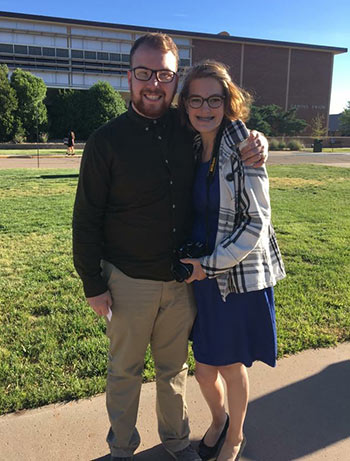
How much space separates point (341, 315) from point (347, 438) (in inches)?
60.8

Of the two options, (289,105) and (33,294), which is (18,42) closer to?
(289,105)

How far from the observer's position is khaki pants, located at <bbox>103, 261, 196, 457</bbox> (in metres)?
2.07

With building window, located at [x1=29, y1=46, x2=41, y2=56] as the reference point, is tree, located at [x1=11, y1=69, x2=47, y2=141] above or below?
below

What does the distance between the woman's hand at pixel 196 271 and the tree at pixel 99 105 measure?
40809 millimetres

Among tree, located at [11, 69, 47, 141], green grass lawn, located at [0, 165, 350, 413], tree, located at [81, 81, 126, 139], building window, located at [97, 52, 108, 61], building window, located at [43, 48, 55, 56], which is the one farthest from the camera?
building window, located at [97, 52, 108, 61]

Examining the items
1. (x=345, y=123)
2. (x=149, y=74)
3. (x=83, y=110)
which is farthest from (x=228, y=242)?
(x=345, y=123)

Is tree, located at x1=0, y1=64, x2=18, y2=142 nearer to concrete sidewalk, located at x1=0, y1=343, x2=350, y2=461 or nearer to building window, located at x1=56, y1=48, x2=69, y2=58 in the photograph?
building window, located at x1=56, y1=48, x2=69, y2=58

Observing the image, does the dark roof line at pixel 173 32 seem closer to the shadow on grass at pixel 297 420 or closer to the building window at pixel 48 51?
the building window at pixel 48 51

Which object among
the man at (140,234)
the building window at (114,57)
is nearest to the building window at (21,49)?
the building window at (114,57)

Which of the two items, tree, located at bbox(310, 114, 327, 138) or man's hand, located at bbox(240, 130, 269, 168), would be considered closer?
man's hand, located at bbox(240, 130, 269, 168)

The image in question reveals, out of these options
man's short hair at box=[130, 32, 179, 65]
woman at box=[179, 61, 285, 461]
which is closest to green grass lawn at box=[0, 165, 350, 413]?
woman at box=[179, 61, 285, 461]

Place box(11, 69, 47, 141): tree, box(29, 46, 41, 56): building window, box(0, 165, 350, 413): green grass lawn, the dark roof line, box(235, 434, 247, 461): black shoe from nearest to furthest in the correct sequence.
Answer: box(235, 434, 247, 461): black shoe → box(0, 165, 350, 413): green grass lawn → box(11, 69, 47, 141): tree → the dark roof line → box(29, 46, 41, 56): building window

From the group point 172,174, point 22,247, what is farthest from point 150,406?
point 22,247

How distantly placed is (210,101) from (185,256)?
2.46ft
